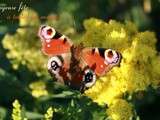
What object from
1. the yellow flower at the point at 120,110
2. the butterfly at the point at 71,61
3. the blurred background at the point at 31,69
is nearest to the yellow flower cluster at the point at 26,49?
the blurred background at the point at 31,69

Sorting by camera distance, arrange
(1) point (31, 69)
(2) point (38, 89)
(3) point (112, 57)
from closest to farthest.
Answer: (3) point (112, 57) → (2) point (38, 89) → (1) point (31, 69)

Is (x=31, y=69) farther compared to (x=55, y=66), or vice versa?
(x=31, y=69)

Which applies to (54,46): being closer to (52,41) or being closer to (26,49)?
(52,41)

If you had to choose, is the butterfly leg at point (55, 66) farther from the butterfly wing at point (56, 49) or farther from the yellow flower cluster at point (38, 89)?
the yellow flower cluster at point (38, 89)

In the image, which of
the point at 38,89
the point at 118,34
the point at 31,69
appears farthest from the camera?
the point at 31,69

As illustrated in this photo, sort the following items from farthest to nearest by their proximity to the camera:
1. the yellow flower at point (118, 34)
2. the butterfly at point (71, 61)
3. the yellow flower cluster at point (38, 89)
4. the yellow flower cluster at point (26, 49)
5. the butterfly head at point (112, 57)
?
the yellow flower cluster at point (26, 49)
the yellow flower cluster at point (38, 89)
the yellow flower at point (118, 34)
the butterfly at point (71, 61)
the butterfly head at point (112, 57)

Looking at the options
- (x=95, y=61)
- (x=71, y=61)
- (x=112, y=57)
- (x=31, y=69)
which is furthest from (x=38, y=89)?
(x=112, y=57)
